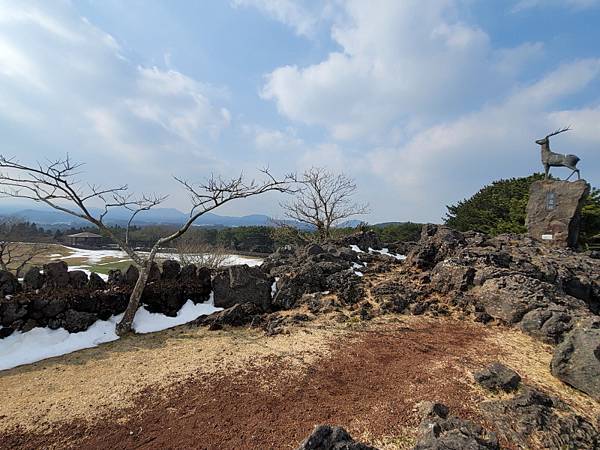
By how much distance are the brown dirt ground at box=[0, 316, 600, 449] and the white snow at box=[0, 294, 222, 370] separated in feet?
1.61

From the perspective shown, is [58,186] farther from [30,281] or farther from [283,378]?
[283,378]

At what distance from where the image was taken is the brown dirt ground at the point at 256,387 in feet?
12.9

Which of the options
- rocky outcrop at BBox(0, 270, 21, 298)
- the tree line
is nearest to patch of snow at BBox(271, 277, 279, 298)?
rocky outcrop at BBox(0, 270, 21, 298)

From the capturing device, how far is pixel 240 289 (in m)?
9.55

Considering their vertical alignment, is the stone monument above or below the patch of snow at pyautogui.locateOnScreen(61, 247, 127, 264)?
above

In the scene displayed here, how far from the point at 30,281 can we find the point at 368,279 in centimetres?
930

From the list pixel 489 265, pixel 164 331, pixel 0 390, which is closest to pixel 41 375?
pixel 0 390

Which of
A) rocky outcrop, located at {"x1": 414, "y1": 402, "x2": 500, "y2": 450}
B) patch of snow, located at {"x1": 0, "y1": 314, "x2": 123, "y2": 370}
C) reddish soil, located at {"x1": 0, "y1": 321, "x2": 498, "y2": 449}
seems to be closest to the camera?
rocky outcrop, located at {"x1": 414, "y1": 402, "x2": 500, "y2": 450}

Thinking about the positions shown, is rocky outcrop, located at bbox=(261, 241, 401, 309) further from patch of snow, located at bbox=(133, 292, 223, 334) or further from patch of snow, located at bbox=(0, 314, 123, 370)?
patch of snow, located at bbox=(0, 314, 123, 370)

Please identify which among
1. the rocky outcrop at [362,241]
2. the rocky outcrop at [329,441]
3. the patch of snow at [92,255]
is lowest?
the patch of snow at [92,255]

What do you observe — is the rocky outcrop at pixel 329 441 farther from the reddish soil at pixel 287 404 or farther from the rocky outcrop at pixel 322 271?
the rocky outcrop at pixel 322 271

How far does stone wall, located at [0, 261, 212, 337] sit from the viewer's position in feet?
24.4

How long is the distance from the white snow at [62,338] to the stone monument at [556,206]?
46.2 feet

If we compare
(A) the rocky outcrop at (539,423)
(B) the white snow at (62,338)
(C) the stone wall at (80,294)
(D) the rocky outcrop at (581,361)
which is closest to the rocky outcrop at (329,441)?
(A) the rocky outcrop at (539,423)
